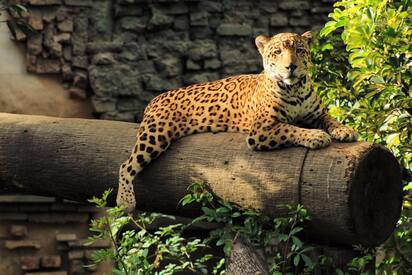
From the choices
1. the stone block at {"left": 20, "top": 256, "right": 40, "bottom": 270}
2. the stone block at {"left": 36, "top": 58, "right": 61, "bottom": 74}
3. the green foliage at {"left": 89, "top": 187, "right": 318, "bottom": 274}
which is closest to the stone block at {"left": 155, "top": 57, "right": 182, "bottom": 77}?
the stone block at {"left": 36, "top": 58, "right": 61, "bottom": 74}

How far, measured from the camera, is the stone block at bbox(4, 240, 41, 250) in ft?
28.1

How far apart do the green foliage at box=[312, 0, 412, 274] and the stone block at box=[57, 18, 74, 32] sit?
308cm

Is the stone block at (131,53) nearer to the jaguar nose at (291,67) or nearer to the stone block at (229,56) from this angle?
the stone block at (229,56)

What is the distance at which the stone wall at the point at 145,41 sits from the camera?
871 centimetres

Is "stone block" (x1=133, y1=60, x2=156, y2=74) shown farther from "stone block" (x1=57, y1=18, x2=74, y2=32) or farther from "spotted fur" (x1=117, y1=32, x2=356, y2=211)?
"spotted fur" (x1=117, y1=32, x2=356, y2=211)

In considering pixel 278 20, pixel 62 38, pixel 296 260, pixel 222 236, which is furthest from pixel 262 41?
pixel 278 20

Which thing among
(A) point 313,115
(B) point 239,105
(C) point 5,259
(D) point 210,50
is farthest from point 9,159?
(D) point 210,50

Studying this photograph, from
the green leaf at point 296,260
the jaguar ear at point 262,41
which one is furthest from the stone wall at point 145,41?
the green leaf at point 296,260

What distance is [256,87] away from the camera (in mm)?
5812

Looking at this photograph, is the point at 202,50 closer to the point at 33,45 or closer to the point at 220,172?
the point at 33,45

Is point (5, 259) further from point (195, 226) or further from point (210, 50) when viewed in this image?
point (210, 50)

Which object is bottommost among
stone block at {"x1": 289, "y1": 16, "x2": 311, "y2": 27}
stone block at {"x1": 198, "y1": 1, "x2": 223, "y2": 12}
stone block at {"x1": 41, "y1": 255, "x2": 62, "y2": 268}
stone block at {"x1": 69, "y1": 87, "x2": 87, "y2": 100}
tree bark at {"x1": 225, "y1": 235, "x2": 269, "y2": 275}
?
stone block at {"x1": 41, "y1": 255, "x2": 62, "y2": 268}

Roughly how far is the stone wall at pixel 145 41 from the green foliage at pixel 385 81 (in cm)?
282

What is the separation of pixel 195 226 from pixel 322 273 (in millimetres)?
3476
